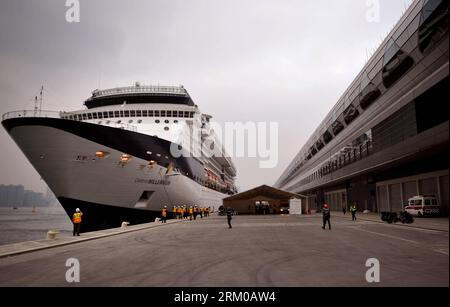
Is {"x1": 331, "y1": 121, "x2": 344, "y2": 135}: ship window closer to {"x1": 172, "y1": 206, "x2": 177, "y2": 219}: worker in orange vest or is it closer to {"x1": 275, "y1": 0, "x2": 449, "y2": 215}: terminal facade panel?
{"x1": 275, "y1": 0, "x2": 449, "y2": 215}: terminal facade panel

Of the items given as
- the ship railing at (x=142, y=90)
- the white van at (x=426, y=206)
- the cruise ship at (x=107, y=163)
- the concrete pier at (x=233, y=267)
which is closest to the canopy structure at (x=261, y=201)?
the cruise ship at (x=107, y=163)

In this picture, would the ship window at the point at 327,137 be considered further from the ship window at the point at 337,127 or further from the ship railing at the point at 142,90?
the ship railing at the point at 142,90

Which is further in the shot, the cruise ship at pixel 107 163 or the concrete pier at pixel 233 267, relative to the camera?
the cruise ship at pixel 107 163

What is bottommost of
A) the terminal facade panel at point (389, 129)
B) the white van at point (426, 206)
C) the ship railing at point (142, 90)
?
the white van at point (426, 206)

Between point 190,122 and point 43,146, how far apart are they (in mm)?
17280

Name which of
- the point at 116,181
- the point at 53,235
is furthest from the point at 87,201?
the point at 53,235

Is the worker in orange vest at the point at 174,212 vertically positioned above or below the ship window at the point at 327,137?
below

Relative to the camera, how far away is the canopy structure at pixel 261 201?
5056 centimetres

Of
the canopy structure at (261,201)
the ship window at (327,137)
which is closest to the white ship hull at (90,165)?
the canopy structure at (261,201)

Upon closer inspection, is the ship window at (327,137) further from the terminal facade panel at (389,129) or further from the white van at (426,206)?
the white van at (426,206)

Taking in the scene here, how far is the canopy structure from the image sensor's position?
5056 centimetres

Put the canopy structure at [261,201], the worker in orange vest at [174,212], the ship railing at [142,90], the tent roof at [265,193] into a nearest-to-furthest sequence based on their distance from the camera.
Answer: the worker in orange vest at [174,212] → the ship railing at [142,90] → the tent roof at [265,193] → the canopy structure at [261,201]

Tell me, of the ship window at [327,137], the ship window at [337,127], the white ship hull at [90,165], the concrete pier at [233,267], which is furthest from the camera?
the ship window at [327,137]
